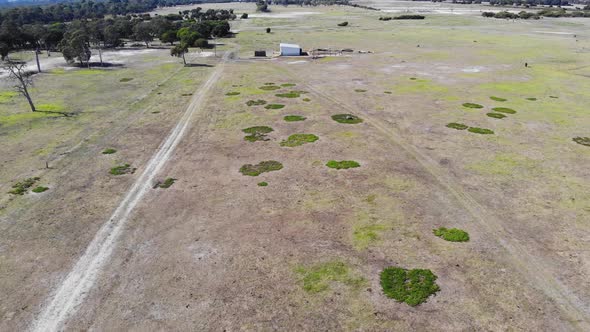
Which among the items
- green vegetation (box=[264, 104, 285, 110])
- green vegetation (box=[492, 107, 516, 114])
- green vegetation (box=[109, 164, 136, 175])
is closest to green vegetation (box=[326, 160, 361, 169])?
green vegetation (box=[109, 164, 136, 175])

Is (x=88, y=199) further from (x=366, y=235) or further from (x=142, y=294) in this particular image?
(x=366, y=235)

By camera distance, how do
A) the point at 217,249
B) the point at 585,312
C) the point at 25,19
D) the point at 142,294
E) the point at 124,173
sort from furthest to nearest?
the point at 25,19, the point at 124,173, the point at 217,249, the point at 142,294, the point at 585,312

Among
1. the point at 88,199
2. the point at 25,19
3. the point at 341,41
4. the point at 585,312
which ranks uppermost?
the point at 25,19

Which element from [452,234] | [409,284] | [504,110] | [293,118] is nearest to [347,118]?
[293,118]

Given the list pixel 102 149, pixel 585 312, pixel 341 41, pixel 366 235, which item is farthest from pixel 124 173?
pixel 341 41

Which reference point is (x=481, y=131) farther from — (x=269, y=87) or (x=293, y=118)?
(x=269, y=87)

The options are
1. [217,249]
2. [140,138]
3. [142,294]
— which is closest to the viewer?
[142,294]

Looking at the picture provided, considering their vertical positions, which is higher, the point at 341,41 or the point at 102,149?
the point at 341,41

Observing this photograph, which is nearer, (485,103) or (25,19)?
(485,103)
